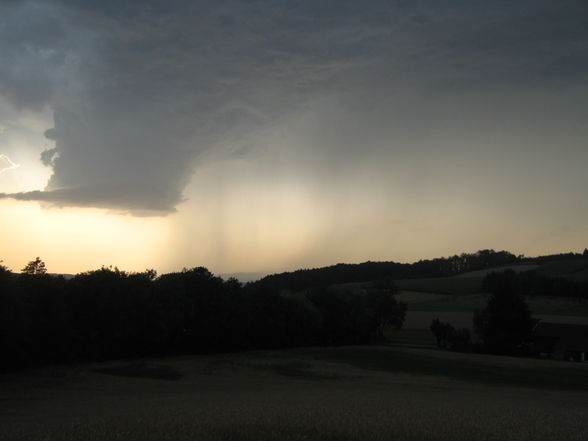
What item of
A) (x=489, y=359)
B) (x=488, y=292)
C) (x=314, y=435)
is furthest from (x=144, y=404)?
(x=488, y=292)

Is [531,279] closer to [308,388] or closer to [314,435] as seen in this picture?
[308,388]

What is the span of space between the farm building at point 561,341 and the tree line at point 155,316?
2372 centimetres

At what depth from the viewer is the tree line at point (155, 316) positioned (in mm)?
46719

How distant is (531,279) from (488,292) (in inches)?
364

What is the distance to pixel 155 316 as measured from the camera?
183ft

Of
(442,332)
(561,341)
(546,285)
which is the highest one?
(546,285)

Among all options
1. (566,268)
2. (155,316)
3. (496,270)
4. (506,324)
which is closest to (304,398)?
(155,316)

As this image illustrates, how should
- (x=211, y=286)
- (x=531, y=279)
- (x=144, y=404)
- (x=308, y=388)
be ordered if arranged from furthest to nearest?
(x=531, y=279) → (x=211, y=286) → (x=308, y=388) → (x=144, y=404)

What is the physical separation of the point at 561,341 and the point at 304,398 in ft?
184

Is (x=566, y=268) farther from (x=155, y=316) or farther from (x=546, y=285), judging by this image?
(x=155, y=316)

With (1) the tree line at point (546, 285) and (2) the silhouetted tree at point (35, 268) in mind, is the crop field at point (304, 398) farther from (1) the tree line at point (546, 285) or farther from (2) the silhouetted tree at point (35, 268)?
(1) the tree line at point (546, 285)

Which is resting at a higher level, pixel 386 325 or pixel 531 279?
pixel 531 279

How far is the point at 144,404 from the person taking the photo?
26.8 m

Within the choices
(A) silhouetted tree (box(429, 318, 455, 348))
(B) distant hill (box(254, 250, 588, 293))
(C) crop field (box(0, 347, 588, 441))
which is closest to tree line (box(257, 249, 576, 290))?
(B) distant hill (box(254, 250, 588, 293))
